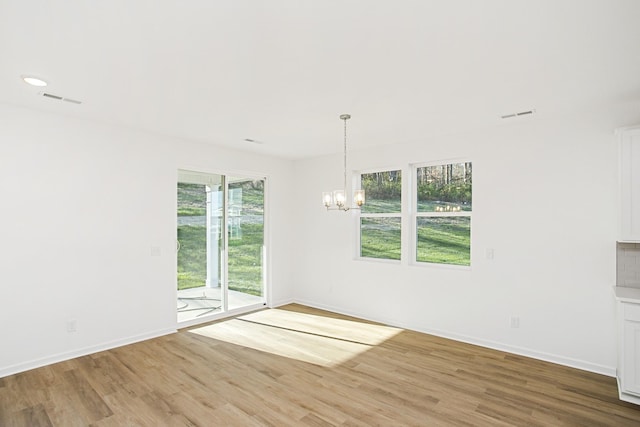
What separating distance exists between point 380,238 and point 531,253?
6.63ft

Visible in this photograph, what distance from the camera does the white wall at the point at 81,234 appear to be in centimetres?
337

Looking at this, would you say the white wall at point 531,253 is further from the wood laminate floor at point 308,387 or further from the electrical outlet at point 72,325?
the electrical outlet at point 72,325

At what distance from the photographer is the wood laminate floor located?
2.64 metres

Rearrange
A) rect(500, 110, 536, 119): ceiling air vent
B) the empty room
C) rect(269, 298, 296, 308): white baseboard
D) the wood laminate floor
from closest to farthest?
the empty room, the wood laminate floor, rect(500, 110, 536, 119): ceiling air vent, rect(269, 298, 296, 308): white baseboard

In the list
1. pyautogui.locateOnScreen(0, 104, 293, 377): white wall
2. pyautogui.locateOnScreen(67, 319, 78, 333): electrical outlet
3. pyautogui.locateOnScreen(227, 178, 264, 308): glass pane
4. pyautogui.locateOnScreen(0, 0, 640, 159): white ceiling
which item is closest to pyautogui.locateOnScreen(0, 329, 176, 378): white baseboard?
pyautogui.locateOnScreen(0, 104, 293, 377): white wall

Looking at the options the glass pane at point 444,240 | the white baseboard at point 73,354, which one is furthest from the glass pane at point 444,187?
the white baseboard at point 73,354

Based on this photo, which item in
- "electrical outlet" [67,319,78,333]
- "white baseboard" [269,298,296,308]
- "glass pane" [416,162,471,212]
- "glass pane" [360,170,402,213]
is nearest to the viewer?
"electrical outlet" [67,319,78,333]

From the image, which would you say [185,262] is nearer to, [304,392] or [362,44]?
[304,392]

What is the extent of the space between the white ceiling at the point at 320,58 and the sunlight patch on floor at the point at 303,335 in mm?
2561

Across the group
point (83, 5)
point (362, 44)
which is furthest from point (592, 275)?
point (83, 5)

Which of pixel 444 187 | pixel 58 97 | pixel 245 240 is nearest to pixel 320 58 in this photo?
pixel 58 97

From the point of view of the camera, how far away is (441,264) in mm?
4637

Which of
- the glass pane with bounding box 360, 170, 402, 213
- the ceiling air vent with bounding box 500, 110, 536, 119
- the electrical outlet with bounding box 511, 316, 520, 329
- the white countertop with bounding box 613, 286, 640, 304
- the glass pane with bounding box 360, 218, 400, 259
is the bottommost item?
the electrical outlet with bounding box 511, 316, 520, 329

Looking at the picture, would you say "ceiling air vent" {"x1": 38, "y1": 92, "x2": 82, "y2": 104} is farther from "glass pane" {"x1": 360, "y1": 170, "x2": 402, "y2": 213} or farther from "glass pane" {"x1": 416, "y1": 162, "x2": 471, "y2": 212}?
"glass pane" {"x1": 416, "y1": 162, "x2": 471, "y2": 212}
